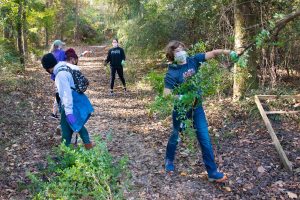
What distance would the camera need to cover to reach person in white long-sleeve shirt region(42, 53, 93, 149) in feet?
17.8

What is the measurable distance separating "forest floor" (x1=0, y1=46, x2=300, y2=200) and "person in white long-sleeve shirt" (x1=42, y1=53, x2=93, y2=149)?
24.4 inches

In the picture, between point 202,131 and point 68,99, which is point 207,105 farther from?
point 68,99

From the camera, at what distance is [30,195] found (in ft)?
17.3

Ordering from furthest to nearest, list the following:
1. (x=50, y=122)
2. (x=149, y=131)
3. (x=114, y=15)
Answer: (x=114, y=15), (x=50, y=122), (x=149, y=131)

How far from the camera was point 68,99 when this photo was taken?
17.9ft

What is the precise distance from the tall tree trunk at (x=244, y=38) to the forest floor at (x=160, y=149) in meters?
0.62

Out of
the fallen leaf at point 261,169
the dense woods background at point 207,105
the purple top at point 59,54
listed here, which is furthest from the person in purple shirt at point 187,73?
the purple top at point 59,54

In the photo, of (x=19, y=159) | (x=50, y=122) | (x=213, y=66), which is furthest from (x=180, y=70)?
(x=50, y=122)

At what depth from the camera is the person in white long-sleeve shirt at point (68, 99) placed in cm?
544

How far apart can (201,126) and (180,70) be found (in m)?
0.89

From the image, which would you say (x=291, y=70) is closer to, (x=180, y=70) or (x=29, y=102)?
(x=180, y=70)

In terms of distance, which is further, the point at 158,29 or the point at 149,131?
the point at 158,29

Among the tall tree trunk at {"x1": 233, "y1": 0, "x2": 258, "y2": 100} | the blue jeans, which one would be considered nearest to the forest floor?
the blue jeans

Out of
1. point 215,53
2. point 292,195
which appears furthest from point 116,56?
point 292,195
